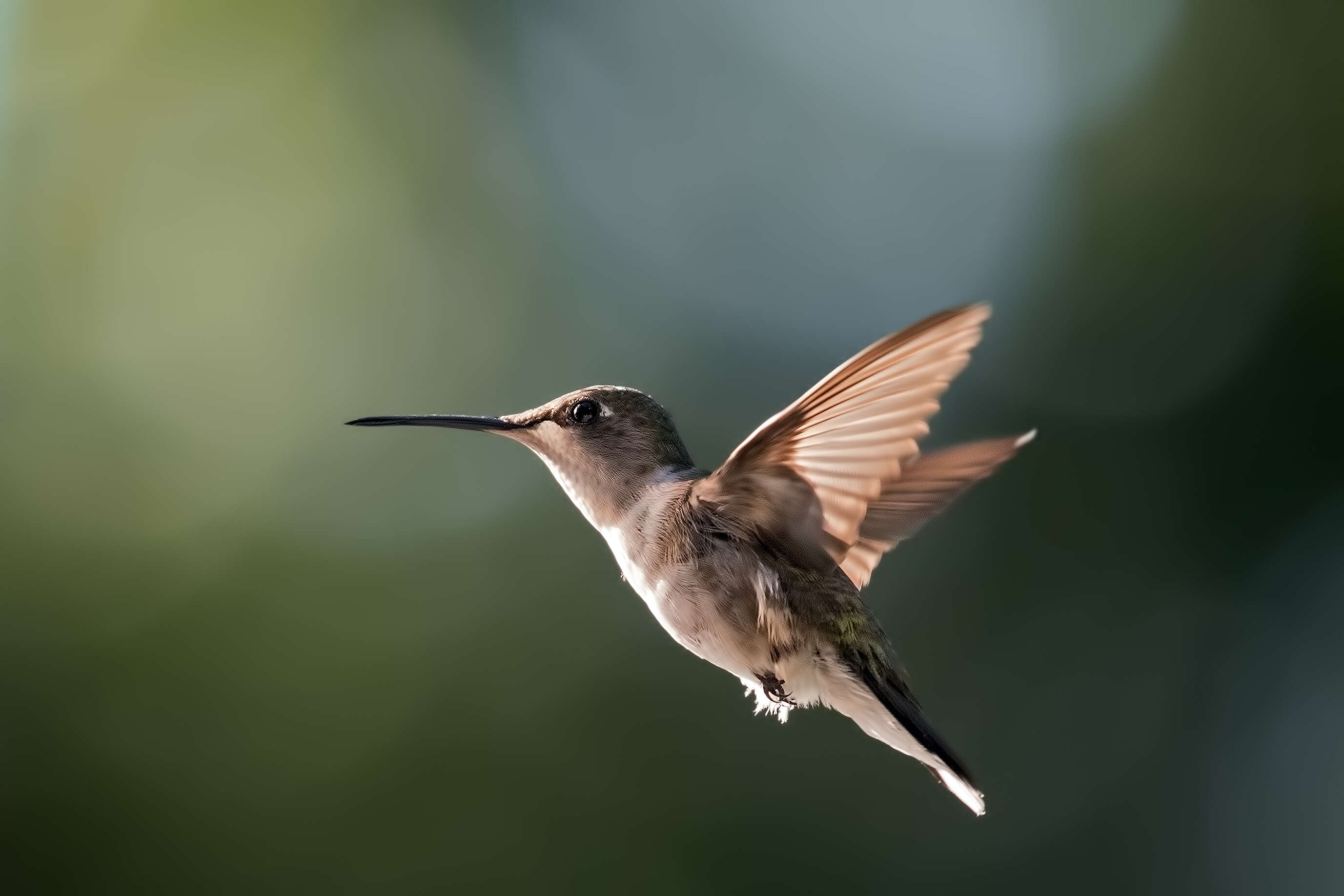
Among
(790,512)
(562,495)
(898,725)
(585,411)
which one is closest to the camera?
(790,512)

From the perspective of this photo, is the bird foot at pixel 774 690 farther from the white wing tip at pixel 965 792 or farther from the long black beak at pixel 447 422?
the long black beak at pixel 447 422

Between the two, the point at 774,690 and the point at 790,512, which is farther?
the point at 774,690

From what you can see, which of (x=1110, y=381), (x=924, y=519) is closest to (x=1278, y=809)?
(x=1110, y=381)

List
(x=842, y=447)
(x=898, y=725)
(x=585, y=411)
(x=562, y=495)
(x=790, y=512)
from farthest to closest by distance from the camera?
(x=562, y=495), (x=585, y=411), (x=898, y=725), (x=790, y=512), (x=842, y=447)

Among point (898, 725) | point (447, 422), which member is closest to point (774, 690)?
point (898, 725)

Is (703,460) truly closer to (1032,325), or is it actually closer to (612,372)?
(612,372)

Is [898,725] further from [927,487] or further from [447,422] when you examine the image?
[447,422]

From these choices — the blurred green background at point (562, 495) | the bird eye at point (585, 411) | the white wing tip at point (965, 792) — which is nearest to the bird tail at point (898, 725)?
the white wing tip at point (965, 792)
